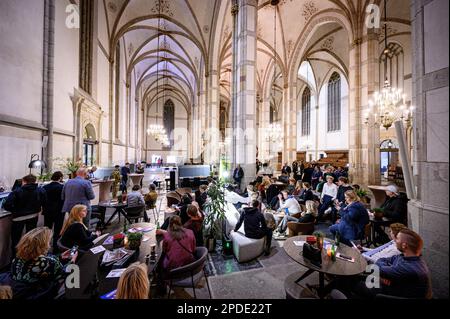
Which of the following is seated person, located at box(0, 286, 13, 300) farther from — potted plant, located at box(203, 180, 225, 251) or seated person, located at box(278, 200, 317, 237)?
seated person, located at box(278, 200, 317, 237)

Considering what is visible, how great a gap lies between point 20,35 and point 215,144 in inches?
405

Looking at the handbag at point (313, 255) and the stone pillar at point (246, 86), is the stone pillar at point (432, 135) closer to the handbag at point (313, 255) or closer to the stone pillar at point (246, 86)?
the handbag at point (313, 255)

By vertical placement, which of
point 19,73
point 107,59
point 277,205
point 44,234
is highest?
point 107,59

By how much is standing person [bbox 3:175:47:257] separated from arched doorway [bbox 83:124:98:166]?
6602 mm

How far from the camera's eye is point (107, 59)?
1101 centimetres

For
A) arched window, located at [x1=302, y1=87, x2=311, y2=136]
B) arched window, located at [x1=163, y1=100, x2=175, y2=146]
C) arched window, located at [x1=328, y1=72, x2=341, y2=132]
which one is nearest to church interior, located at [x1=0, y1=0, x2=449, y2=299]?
arched window, located at [x1=328, y1=72, x2=341, y2=132]

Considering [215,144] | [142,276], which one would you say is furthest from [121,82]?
[142,276]

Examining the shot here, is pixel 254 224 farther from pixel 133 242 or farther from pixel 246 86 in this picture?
pixel 246 86

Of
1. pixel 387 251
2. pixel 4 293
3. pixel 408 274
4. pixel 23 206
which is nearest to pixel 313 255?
pixel 408 274

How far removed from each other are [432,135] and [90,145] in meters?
11.6

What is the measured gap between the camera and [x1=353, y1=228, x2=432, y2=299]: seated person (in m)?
1.65

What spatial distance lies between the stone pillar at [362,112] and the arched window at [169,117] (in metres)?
25.4

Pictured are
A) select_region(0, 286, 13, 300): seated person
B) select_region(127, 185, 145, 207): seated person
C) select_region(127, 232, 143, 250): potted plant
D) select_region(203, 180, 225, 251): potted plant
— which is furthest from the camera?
select_region(127, 185, 145, 207): seated person
